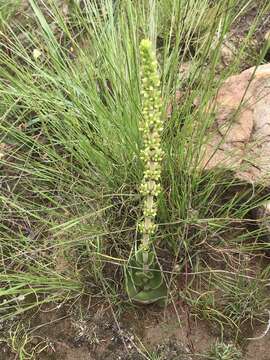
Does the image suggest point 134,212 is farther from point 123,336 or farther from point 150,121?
point 150,121

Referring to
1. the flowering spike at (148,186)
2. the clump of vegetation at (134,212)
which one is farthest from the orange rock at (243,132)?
the flowering spike at (148,186)

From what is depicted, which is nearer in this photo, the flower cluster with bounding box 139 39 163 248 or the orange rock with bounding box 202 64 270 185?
the flower cluster with bounding box 139 39 163 248

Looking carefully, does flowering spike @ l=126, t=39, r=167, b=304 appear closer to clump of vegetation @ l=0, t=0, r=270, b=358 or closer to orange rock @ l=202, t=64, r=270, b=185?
clump of vegetation @ l=0, t=0, r=270, b=358

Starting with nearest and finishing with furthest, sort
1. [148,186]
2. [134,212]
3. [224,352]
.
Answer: [148,186], [224,352], [134,212]

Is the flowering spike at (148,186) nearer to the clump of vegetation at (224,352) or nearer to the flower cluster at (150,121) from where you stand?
the flower cluster at (150,121)

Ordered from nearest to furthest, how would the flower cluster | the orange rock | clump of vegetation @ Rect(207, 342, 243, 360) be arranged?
the flower cluster
clump of vegetation @ Rect(207, 342, 243, 360)
the orange rock

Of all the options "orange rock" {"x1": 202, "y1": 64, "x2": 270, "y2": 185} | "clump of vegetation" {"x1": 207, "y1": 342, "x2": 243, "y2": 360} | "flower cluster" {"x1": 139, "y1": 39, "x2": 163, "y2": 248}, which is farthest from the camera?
"orange rock" {"x1": 202, "y1": 64, "x2": 270, "y2": 185}

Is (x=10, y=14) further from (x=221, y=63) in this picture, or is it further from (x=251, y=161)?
(x=251, y=161)

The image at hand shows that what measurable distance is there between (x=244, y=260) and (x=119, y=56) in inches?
32.1

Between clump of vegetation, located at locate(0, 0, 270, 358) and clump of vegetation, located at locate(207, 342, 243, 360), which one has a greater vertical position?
clump of vegetation, located at locate(0, 0, 270, 358)

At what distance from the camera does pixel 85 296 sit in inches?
67.9

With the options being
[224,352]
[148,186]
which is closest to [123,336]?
[224,352]

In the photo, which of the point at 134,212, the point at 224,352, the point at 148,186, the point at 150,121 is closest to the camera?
the point at 150,121

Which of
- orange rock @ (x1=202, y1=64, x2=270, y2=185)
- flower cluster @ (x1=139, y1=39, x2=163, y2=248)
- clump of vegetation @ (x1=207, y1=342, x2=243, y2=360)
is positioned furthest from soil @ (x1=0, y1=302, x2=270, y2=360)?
orange rock @ (x1=202, y1=64, x2=270, y2=185)
